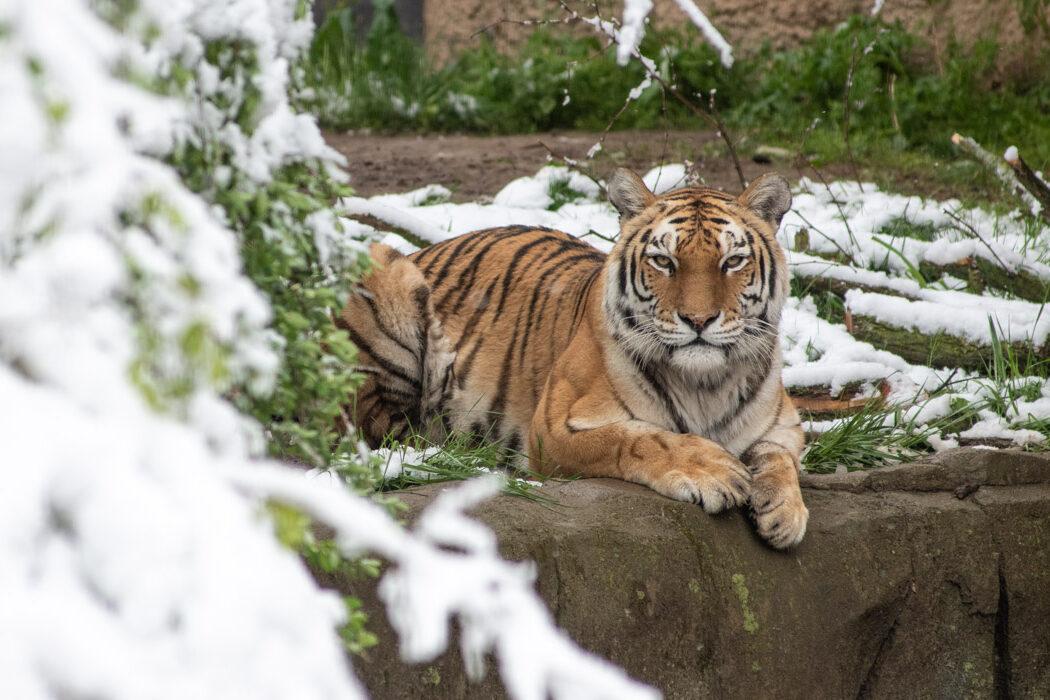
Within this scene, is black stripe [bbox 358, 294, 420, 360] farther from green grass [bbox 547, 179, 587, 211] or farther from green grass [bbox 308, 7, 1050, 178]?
green grass [bbox 308, 7, 1050, 178]

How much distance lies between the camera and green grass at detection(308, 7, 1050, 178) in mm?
8445

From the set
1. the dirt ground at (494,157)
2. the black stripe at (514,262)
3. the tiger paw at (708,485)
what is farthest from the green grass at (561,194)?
the tiger paw at (708,485)

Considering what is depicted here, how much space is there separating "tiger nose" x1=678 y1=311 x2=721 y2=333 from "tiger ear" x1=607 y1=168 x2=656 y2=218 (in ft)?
1.75

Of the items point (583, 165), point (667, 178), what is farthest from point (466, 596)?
point (583, 165)

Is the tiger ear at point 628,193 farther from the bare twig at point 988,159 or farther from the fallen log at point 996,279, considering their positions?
the fallen log at point 996,279

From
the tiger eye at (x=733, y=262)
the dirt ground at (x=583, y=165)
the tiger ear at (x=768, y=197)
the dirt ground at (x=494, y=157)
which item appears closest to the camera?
the tiger eye at (x=733, y=262)

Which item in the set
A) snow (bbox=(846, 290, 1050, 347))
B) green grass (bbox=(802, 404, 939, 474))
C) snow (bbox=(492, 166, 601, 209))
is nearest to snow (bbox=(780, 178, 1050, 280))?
snow (bbox=(846, 290, 1050, 347))

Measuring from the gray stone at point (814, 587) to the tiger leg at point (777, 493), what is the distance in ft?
0.17

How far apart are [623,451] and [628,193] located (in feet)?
2.70

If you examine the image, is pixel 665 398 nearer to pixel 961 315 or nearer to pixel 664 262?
pixel 664 262

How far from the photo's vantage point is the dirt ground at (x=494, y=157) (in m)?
7.23

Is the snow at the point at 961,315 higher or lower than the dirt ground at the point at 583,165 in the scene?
higher

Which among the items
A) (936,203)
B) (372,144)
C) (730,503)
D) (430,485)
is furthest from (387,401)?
(372,144)

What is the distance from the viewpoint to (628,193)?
3889 millimetres
